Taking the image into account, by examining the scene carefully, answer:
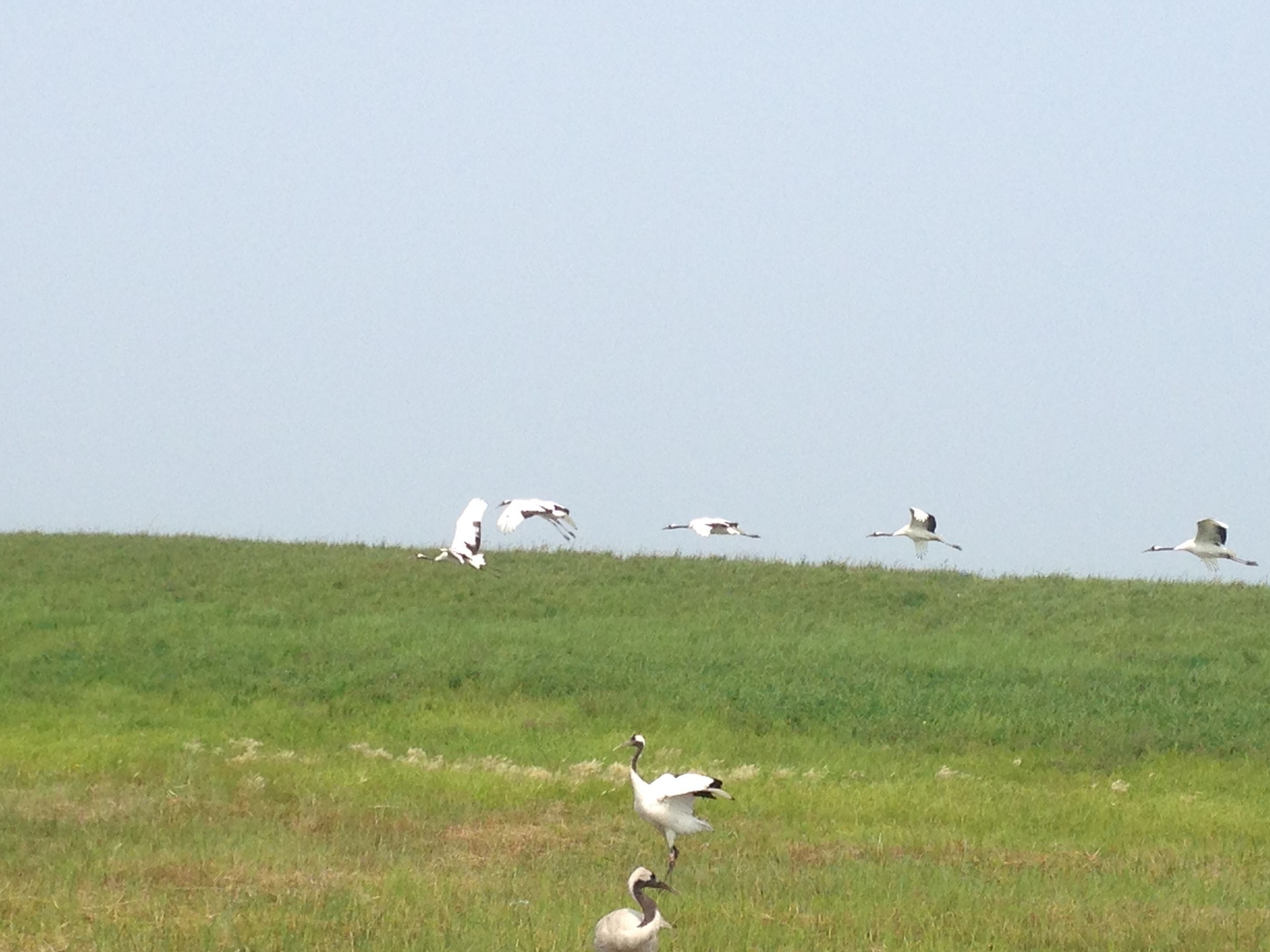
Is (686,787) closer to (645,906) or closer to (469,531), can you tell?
(645,906)

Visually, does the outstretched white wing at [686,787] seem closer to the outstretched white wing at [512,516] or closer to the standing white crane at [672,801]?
the standing white crane at [672,801]

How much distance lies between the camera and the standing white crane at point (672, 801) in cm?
1081

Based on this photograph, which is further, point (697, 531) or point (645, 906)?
point (697, 531)

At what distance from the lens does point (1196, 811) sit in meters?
15.3

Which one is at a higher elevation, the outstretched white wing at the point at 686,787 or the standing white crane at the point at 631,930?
the outstretched white wing at the point at 686,787

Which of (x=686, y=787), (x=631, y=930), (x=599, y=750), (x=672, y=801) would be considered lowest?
(x=599, y=750)

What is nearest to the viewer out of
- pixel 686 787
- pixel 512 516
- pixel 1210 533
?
pixel 686 787

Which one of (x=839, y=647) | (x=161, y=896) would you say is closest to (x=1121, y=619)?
(x=839, y=647)

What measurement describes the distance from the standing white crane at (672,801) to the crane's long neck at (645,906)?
2.32m

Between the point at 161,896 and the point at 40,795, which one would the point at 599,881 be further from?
the point at 40,795

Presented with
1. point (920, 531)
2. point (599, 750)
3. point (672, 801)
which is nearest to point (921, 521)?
point (920, 531)

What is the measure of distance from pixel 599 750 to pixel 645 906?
10195 millimetres

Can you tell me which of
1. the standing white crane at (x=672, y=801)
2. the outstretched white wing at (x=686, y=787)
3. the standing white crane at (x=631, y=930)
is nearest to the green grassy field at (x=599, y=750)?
the standing white crane at (x=672, y=801)

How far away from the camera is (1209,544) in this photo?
28.2m
